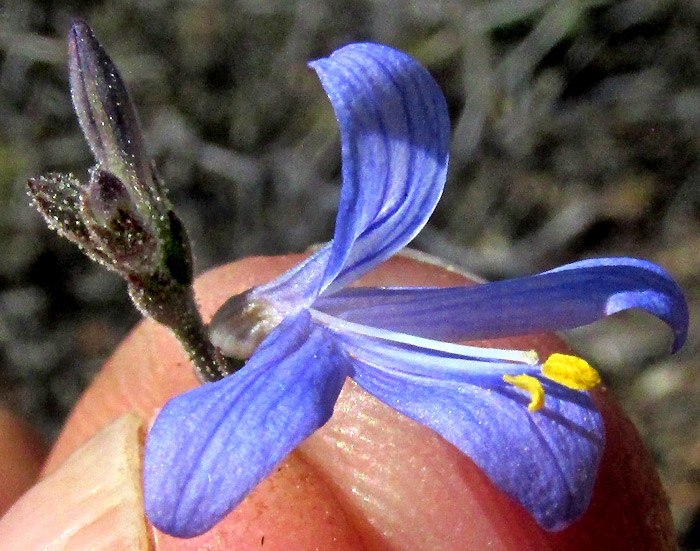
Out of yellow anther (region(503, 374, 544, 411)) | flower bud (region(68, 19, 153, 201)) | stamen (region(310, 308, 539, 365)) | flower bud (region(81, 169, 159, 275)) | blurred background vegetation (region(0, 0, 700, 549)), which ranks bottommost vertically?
blurred background vegetation (region(0, 0, 700, 549))

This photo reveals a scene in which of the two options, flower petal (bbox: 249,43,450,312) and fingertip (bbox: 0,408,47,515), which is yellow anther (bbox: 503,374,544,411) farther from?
fingertip (bbox: 0,408,47,515)

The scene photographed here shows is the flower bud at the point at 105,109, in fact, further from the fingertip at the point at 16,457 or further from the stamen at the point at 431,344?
the fingertip at the point at 16,457

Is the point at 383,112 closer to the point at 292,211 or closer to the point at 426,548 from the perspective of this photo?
the point at 426,548

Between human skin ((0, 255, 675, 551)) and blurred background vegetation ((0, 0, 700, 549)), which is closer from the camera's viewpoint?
human skin ((0, 255, 675, 551))

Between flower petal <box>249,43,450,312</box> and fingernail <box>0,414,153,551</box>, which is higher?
flower petal <box>249,43,450,312</box>

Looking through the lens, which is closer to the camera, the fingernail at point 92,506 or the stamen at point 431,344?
the stamen at point 431,344

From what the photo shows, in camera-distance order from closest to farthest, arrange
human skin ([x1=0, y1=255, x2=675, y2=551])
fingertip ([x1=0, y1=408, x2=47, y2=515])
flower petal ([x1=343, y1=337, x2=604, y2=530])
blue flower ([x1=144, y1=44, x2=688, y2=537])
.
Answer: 1. blue flower ([x1=144, y1=44, x2=688, y2=537])
2. flower petal ([x1=343, y1=337, x2=604, y2=530])
3. human skin ([x1=0, y1=255, x2=675, y2=551])
4. fingertip ([x1=0, y1=408, x2=47, y2=515])

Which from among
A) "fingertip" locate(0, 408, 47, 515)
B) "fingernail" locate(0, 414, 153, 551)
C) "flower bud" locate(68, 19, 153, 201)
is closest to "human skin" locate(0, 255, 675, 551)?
"fingernail" locate(0, 414, 153, 551)

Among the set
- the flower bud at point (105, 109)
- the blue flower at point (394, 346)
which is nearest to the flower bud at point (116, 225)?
the flower bud at point (105, 109)
